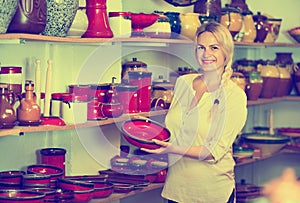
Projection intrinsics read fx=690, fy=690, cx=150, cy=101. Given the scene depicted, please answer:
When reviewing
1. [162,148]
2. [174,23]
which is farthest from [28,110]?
[174,23]

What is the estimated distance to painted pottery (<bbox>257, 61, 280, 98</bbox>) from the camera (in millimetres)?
4332

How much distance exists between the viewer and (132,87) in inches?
121

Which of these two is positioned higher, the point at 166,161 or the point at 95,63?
the point at 95,63

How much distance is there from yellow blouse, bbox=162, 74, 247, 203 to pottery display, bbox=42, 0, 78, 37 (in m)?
0.64

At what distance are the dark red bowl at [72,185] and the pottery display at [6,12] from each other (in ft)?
2.16

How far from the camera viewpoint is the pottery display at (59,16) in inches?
103

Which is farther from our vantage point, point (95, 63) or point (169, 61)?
point (169, 61)

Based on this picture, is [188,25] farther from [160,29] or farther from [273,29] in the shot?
[273,29]

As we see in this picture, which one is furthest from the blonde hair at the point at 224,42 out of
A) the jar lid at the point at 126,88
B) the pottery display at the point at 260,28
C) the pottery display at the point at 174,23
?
the pottery display at the point at 260,28

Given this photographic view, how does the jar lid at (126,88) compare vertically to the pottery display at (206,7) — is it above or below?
below

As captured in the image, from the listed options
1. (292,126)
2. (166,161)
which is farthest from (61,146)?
(292,126)

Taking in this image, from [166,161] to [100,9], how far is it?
0.87 metres

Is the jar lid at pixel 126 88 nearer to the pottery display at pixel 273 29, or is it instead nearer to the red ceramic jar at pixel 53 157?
the red ceramic jar at pixel 53 157

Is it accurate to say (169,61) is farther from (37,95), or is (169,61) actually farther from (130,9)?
(37,95)
